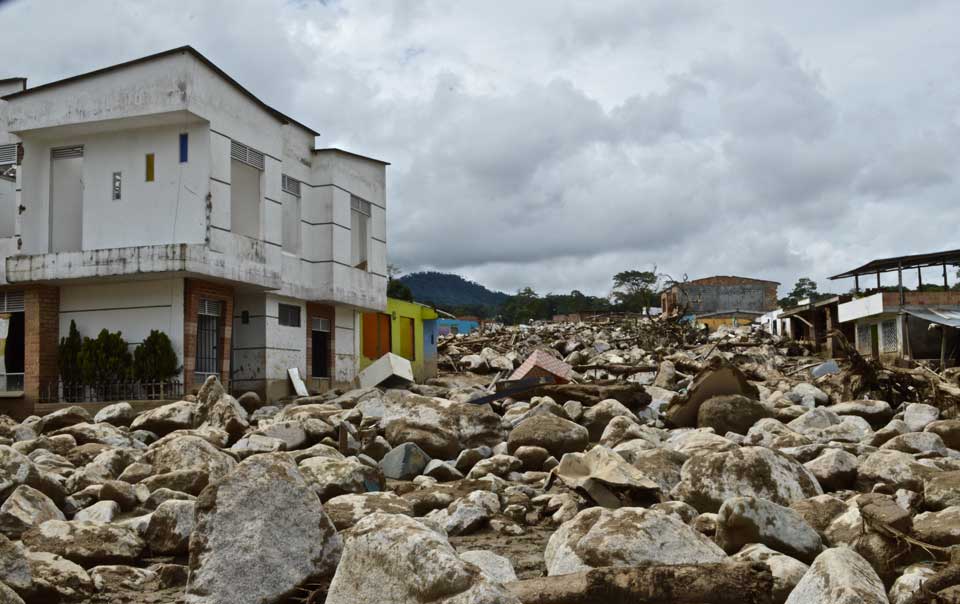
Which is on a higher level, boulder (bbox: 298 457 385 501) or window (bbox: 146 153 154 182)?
window (bbox: 146 153 154 182)

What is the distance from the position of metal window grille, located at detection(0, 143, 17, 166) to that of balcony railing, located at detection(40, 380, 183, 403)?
16.1 feet

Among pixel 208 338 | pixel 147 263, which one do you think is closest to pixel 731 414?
pixel 147 263

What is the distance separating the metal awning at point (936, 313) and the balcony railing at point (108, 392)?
844 inches

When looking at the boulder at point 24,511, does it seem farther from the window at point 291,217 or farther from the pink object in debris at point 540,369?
the window at point 291,217

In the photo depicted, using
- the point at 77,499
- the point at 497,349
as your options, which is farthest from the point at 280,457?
the point at 497,349

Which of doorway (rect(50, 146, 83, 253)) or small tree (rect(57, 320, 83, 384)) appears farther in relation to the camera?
doorway (rect(50, 146, 83, 253))

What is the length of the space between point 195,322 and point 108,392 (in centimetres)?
212

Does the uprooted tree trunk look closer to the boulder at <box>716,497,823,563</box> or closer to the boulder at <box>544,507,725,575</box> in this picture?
the boulder at <box>544,507,725,575</box>

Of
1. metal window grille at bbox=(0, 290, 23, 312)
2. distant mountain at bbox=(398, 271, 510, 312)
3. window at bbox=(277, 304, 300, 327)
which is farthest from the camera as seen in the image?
distant mountain at bbox=(398, 271, 510, 312)

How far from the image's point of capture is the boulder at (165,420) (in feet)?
43.5

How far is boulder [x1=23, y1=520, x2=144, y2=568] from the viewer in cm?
623

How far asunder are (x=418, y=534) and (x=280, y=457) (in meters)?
1.64

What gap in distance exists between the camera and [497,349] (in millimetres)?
33719

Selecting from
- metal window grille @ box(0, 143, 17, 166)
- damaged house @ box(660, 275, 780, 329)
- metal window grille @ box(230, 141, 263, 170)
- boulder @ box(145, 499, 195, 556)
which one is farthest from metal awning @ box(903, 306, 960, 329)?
damaged house @ box(660, 275, 780, 329)
